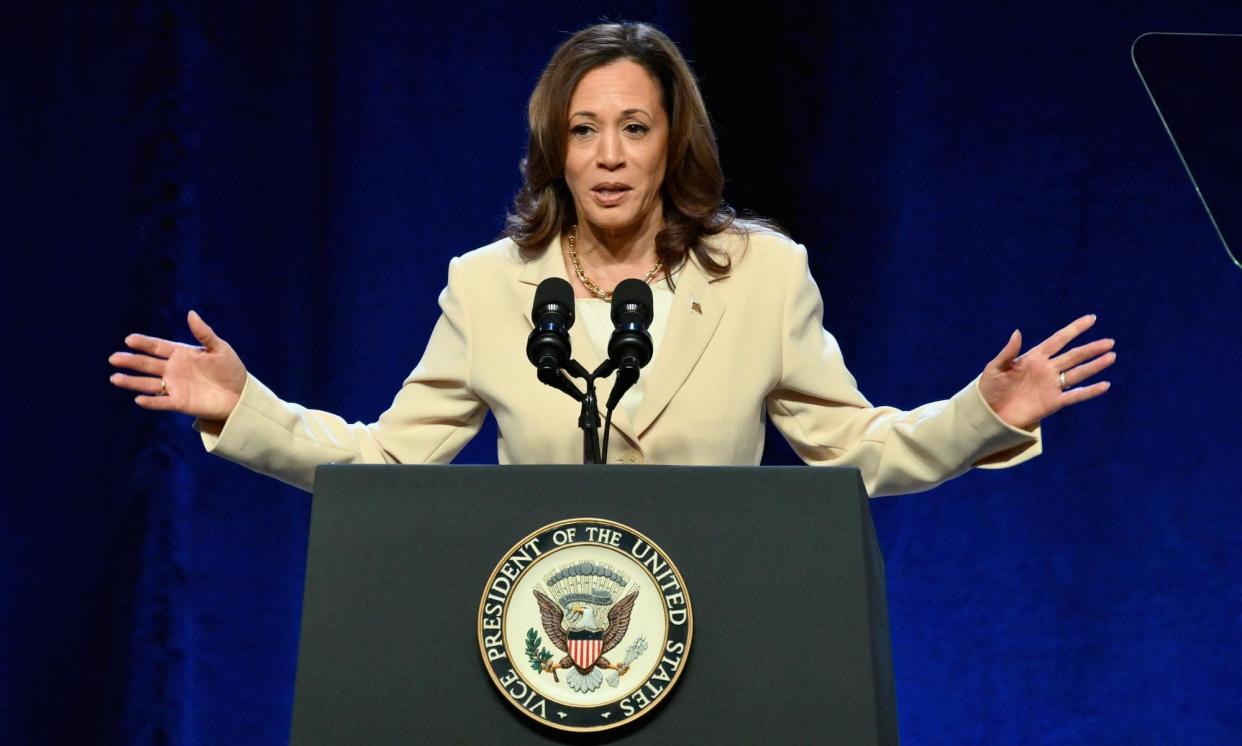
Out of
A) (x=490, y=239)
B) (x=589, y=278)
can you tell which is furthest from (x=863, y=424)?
(x=490, y=239)

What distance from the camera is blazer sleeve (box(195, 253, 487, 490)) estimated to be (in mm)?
1948

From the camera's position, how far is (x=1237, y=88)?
2.04 meters

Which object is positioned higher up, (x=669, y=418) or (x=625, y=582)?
(x=669, y=418)

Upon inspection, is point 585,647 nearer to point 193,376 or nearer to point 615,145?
point 193,376

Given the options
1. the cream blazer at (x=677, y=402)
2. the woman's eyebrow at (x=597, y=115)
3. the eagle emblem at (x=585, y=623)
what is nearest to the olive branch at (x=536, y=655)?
the eagle emblem at (x=585, y=623)

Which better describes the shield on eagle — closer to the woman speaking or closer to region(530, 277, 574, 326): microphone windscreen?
region(530, 277, 574, 326): microphone windscreen

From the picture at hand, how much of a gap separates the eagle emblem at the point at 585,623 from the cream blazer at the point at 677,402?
A: 0.63 meters

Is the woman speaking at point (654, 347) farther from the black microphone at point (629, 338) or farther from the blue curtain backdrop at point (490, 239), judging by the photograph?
the blue curtain backdrop at point (490, 239)

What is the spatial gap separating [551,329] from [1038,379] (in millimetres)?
625

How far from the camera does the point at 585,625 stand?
50.5 inches

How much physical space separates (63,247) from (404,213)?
25.5 inches

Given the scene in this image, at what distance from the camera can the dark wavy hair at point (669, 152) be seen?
2090 millimetres

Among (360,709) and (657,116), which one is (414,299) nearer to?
(657,116)

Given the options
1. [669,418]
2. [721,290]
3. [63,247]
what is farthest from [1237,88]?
[63,247]
